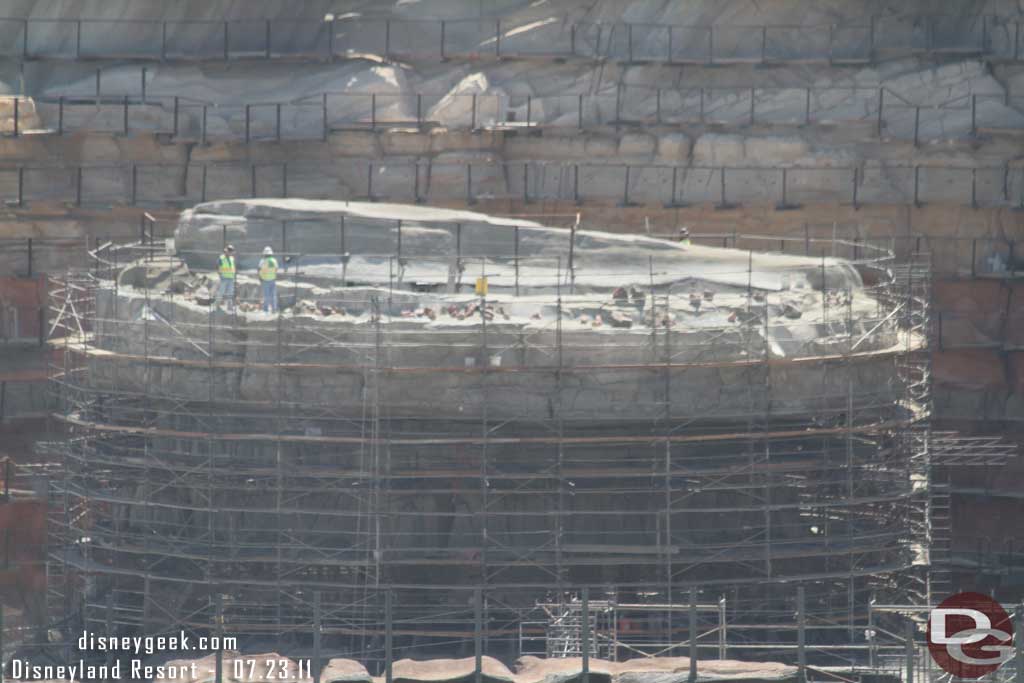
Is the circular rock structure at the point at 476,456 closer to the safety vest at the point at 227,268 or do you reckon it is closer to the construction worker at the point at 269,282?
the construction worker at the point at 269,282

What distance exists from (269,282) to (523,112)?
1751cm

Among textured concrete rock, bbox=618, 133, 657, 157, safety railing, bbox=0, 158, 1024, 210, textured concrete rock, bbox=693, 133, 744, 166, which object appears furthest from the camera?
textured concrete rock, bbox=618, 133, 657, 157

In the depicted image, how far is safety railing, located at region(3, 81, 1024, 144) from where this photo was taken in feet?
204

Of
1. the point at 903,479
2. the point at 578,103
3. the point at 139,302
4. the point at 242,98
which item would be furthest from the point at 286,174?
the point at 903,479

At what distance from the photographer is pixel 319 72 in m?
63.9

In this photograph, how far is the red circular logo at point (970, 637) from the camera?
41.7m

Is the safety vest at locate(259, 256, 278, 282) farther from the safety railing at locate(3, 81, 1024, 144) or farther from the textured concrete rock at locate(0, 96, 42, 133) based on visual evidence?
the textured concrete rock at locate(0, 96, 42, 133)

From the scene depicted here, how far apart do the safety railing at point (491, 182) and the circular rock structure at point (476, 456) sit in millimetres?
13900

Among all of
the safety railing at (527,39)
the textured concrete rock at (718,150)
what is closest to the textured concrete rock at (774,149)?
the textured concrete rock at (718,150)

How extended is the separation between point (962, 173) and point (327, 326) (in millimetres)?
21250

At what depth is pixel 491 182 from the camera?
205 feet

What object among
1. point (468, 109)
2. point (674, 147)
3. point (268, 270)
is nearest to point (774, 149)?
point (674, 147)

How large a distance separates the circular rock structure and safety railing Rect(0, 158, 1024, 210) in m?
13.9

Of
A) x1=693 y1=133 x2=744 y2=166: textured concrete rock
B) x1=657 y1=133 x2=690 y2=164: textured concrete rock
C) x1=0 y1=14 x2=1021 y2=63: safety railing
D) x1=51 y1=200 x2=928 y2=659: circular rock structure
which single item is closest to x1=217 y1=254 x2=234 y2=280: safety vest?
x1=51 y1=200 x2=928 y2=659: circular rock structure
